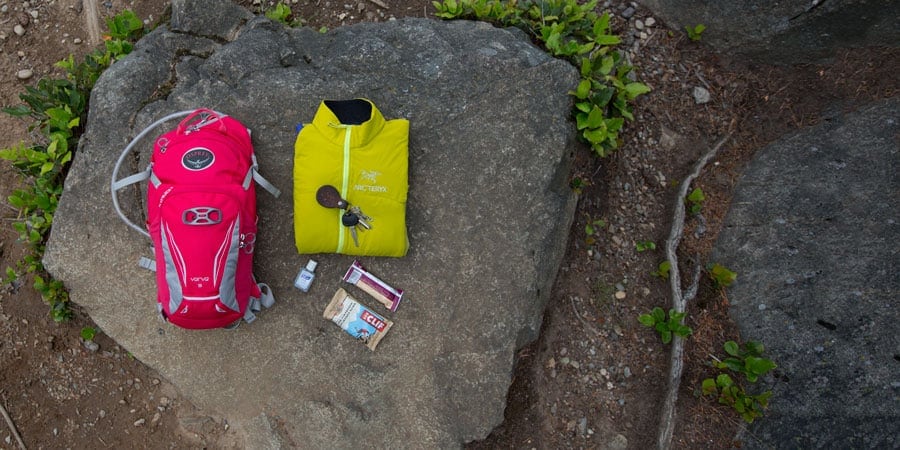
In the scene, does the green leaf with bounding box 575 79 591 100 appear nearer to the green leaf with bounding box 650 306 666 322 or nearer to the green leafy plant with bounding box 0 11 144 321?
the green leaf with bounding box 650 306 666 322

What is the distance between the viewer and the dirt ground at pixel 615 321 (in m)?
4.25

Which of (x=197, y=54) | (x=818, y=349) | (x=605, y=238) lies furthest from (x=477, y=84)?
(x=818, y=349)

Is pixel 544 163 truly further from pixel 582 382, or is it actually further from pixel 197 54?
pixel 197 54

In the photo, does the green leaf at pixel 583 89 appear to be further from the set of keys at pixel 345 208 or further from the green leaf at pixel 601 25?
the set of keys at pixel 345 208

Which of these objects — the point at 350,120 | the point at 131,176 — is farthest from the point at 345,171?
the point at 131,176

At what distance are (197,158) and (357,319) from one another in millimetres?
1602

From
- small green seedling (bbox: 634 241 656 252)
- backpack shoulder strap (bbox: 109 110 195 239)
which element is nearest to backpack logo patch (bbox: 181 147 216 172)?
backpack shoulder strap (bbox: 109 110 195 239)

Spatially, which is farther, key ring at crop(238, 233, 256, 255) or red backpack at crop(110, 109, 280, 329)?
key ring at crop(238, 233, 256, 255)

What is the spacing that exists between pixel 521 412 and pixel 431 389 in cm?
77

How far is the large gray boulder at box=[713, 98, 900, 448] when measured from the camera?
12.2 ft

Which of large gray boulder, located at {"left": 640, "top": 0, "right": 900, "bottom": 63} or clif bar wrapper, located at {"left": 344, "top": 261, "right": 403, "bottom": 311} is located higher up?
large gray boulder, located at {"left": 640, "top": 0, "right": 900, "bottom": 63}

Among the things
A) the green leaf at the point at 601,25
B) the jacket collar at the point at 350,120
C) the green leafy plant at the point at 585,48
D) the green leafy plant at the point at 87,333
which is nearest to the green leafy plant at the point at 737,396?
the green leafy plant at the point at 585,48

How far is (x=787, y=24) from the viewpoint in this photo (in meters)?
4.41

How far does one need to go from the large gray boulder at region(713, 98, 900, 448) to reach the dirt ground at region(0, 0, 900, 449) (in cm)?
19
